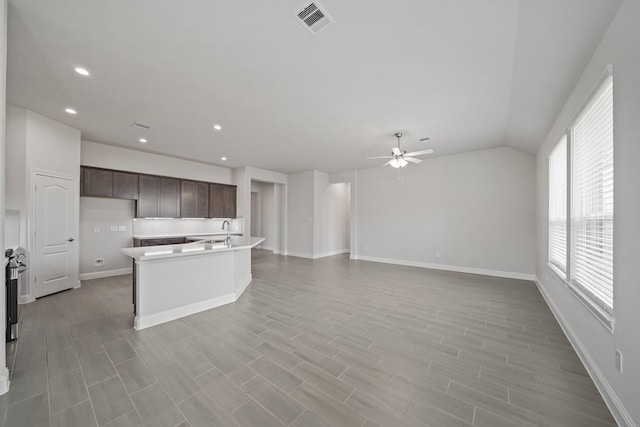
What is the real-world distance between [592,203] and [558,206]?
155 centimetres

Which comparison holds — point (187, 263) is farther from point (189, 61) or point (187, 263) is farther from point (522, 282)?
point (522, 282)

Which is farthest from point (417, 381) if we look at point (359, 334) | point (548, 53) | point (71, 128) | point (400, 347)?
point (71, 128)

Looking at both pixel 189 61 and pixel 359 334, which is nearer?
pixel 189 61

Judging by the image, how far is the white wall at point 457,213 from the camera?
5172 mm

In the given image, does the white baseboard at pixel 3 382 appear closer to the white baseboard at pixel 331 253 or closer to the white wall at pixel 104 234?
the white wall at pixel 104 234

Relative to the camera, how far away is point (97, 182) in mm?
4879

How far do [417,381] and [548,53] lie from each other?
320 cm

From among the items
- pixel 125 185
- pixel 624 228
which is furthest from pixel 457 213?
pixel 125 185

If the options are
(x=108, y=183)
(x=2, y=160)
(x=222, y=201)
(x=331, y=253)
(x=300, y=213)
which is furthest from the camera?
(x=331, y=253)

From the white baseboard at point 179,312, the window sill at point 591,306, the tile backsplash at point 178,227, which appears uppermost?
the tile backsplash at point 178,227

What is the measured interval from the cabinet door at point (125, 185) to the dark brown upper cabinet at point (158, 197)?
96mm

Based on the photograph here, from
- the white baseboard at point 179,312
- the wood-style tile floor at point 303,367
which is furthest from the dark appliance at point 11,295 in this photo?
the white baseboard at point 179,312

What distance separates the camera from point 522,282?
4875 millimetres

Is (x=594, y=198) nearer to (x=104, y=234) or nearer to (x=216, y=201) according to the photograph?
(x=216, y=201)
